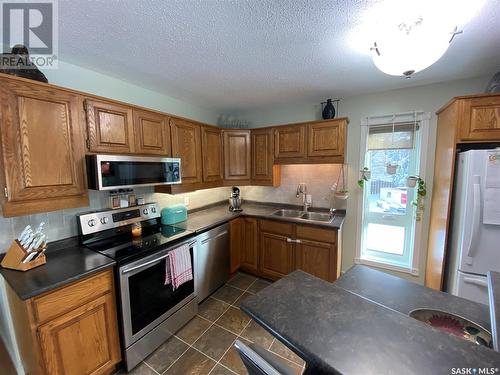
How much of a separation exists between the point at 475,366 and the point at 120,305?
1847 mm

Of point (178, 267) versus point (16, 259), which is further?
point (178, 267)

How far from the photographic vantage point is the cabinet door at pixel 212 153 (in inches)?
104

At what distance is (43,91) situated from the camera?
1.36m

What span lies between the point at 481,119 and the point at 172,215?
9.87ft

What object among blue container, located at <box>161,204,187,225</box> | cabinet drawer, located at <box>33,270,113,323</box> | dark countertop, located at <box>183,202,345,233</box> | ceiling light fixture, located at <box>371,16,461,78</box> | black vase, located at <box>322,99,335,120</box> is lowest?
cabinet drawer, located at <box>33,270,113,323</box>

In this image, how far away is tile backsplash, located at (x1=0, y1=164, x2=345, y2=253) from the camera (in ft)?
4.99

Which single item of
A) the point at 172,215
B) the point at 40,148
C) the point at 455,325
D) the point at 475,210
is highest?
the point at 40,148

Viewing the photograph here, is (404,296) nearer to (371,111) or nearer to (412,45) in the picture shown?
(412,45)

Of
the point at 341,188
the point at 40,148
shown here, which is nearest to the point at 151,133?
the point at 40,148

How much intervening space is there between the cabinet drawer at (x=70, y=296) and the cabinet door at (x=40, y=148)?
0.56 meters

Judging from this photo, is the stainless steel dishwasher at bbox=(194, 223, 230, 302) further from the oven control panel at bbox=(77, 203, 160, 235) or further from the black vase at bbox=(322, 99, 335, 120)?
the black vase at bbox=(322, 99, 335, 120)

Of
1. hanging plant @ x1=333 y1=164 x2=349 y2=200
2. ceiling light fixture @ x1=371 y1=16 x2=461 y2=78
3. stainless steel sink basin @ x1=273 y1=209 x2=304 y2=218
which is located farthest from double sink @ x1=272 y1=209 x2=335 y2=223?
ceiling light fixture @ x1=371 y1=16 x2=461 y2=78

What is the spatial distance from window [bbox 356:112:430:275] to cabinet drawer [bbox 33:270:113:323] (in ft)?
9.06

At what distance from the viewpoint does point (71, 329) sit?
1.29m
